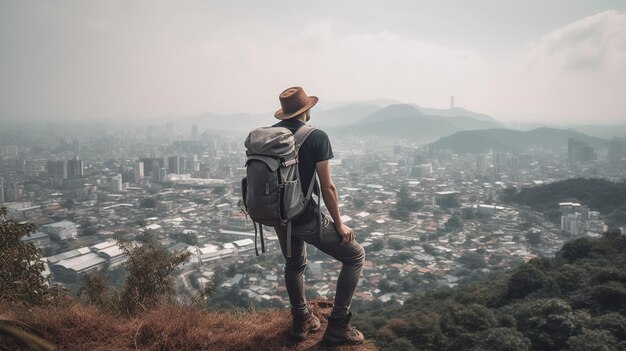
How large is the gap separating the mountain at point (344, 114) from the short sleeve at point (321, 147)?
4954 inches

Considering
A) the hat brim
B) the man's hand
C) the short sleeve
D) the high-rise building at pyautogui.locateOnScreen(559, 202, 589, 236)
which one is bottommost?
the high-rise building at pyautogui.locateOnScreen(559, 202, 589, 236)

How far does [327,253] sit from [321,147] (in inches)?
22.0

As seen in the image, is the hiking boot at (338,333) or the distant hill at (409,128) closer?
the hiking boot at (338,333)

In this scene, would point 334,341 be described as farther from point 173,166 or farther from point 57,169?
point 173,166

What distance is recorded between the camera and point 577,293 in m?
9.45

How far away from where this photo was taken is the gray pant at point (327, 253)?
6.02 ft

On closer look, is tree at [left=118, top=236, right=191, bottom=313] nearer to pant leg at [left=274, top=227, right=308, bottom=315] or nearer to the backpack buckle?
pant leg at [left=274, top=227, right=308, bottom=315]

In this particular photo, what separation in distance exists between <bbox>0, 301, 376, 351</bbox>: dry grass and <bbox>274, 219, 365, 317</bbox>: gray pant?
0.81ft

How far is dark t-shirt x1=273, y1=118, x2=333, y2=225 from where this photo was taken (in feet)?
5.92

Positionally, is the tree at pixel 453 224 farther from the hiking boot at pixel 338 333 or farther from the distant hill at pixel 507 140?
the distant hill at pixel 507 140

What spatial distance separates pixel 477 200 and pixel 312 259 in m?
19.8

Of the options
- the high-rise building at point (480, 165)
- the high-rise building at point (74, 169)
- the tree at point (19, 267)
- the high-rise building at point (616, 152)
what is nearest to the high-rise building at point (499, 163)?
the high-rise building at point (480, 165)

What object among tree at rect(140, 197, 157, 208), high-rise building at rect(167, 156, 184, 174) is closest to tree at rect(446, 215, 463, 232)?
tree at rect(140, 197, 157, 208)

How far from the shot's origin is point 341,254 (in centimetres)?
193
